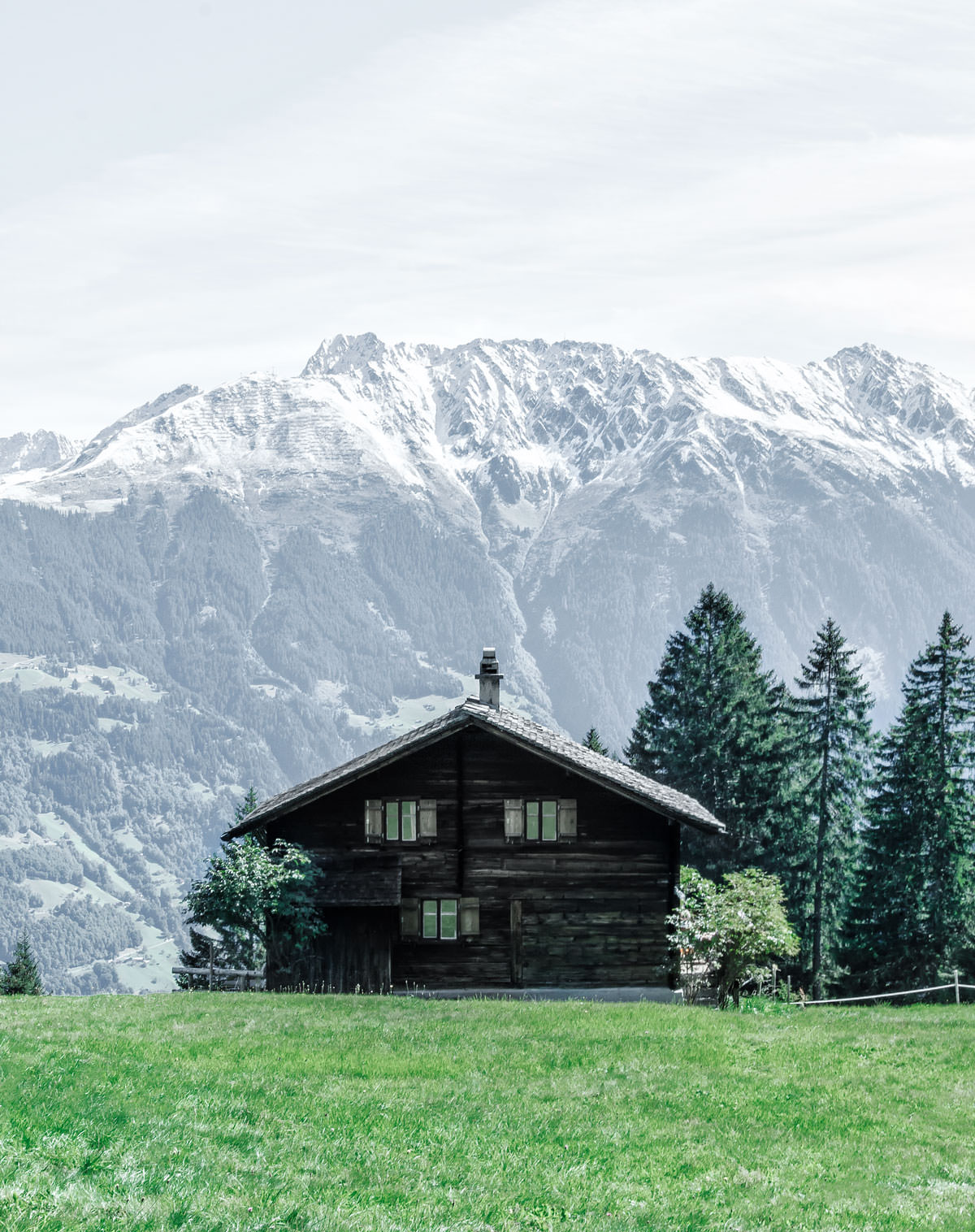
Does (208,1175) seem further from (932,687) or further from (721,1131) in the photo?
(932,687)

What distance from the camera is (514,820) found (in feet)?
136

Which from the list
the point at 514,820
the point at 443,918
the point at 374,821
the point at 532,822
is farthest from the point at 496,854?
the point at 374,821

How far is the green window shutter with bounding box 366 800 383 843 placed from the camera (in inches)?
1639

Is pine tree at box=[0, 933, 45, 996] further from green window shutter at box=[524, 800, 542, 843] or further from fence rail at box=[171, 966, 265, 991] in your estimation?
green window shutter at box=[524, 800, 542, 843]

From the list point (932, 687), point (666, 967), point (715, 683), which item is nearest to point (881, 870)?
point (932, 687)

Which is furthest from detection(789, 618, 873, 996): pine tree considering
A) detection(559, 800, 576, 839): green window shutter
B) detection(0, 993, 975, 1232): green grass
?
detection(0, 993, 975, 1232): green grass

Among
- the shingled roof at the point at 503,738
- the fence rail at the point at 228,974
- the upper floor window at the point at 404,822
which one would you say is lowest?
the fence rail at the point at 228,974

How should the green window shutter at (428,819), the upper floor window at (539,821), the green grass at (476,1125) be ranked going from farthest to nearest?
the green window shutter at (428,819), the upper floor window at (539,821), the green grass at (476,1125)

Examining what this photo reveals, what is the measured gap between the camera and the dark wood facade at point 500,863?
41188 mm

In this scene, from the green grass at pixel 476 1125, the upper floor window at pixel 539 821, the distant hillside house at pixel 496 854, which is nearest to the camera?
the green grass at pixel 476 1125

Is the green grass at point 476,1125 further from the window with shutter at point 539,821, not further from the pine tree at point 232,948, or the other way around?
the pine tree at point 232,948

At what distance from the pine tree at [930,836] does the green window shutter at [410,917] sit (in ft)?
84.9

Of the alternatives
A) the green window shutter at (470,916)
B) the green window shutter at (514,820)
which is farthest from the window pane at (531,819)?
the green window shutter at (470,916)

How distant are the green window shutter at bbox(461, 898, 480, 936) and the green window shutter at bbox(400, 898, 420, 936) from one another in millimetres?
1343
